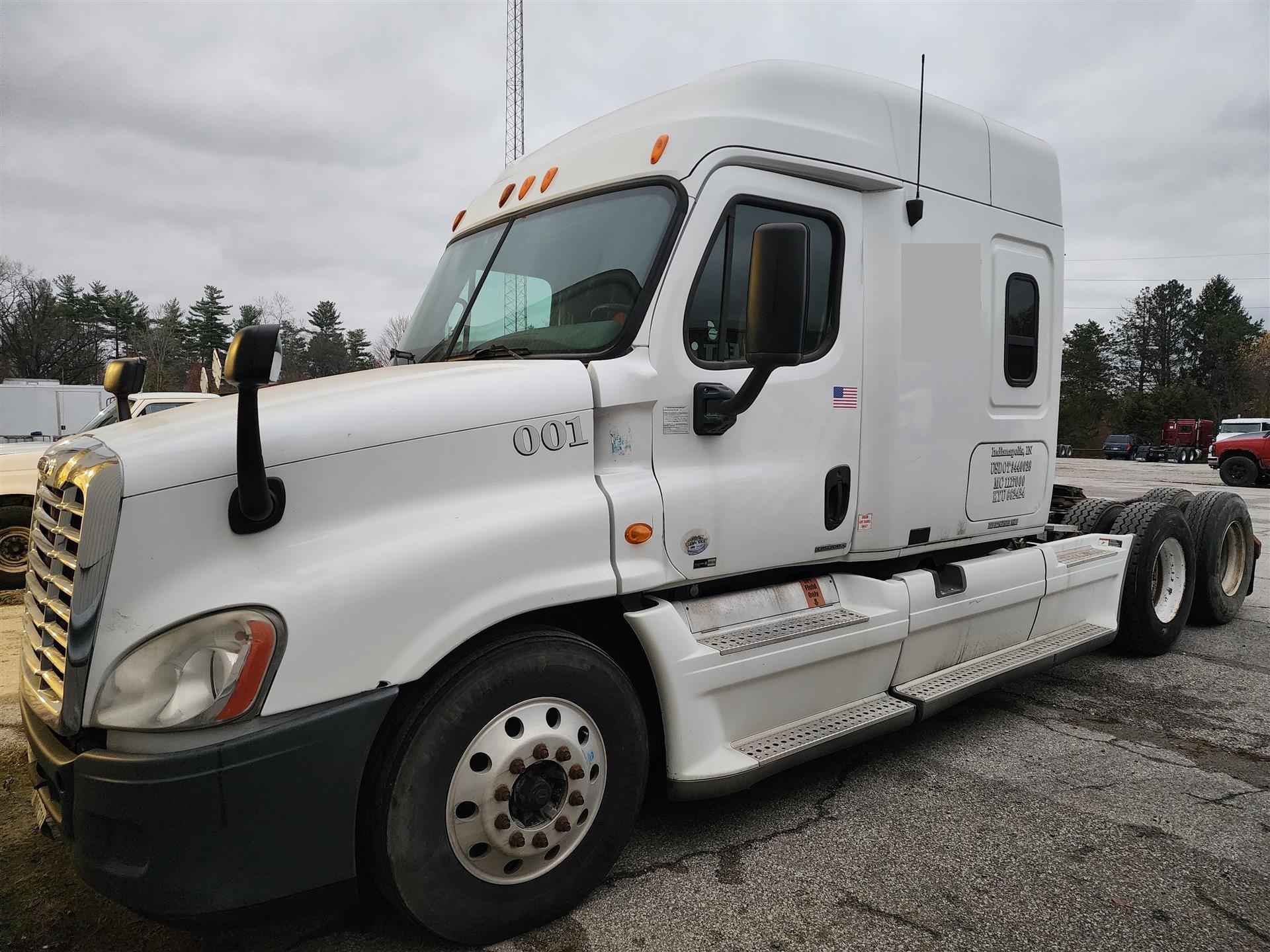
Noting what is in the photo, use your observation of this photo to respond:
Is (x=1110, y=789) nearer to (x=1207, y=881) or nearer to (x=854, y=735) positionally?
(x=1207, y=881)

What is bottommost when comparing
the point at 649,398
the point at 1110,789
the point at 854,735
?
the point at 1110,789

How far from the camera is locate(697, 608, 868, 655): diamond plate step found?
3.22m

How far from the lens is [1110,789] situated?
3.81 m

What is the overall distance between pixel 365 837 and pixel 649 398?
66.1 inches

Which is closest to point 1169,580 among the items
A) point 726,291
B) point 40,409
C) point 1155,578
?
point 1155,578

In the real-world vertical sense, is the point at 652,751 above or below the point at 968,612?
below

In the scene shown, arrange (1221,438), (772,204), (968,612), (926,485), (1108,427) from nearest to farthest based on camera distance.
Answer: (772,204) < (926,485) < (968,612) < (1221,438) < (1108,427)

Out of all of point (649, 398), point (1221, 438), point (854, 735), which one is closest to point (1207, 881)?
point (854, 735)

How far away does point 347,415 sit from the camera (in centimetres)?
253

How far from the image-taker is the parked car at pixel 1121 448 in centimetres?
4738

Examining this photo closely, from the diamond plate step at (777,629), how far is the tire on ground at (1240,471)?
26.3m

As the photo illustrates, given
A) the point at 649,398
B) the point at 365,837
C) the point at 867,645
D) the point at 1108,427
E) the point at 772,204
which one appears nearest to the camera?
the point at 365,837

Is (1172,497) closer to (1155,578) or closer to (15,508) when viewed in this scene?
(1155,578)

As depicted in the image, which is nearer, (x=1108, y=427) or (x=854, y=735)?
(x=854, y=735)
